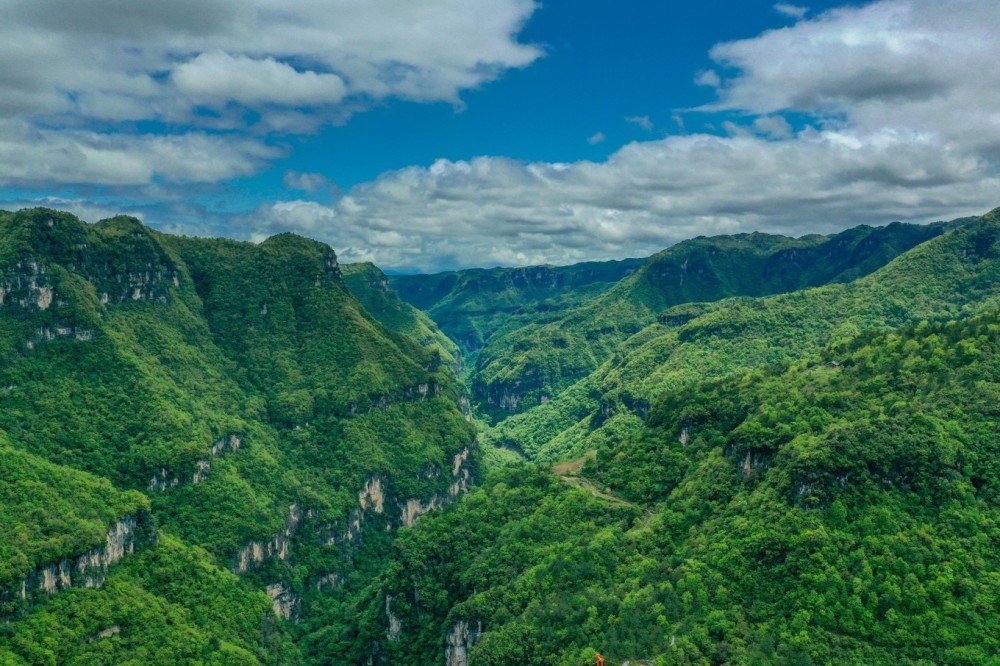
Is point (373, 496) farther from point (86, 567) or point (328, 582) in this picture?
point (86, 567)

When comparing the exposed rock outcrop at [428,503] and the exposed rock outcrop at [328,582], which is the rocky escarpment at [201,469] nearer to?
the exposed rock outcrop at [328,582]

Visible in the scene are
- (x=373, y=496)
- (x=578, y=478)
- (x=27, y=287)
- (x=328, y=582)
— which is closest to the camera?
(x=578, y=478)

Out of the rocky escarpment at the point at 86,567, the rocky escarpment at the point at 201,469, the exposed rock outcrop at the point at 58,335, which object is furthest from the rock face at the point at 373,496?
the exposed rock outcrop at the point at 58,335

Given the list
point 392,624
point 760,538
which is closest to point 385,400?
point 392,624

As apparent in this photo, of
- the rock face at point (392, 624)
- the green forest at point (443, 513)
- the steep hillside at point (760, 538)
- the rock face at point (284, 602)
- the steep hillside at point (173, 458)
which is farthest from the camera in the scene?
the rock face at point (284, 602)

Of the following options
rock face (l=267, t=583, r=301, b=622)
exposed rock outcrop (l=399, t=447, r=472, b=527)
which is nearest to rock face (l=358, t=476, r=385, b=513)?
exposed rock outcrop (l=399, t=447, r=472, b=527)

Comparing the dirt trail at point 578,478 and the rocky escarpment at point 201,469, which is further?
the rocky escarpment at point 201,469

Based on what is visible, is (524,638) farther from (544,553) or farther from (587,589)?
(544,553)

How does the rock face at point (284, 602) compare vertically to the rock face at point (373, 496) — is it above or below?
below
